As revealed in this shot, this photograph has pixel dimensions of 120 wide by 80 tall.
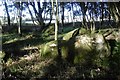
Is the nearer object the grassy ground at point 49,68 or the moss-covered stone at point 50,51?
the grassy ground at point 49,68

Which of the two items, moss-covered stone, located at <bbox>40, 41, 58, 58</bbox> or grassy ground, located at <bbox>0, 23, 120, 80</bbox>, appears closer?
grassy ground, located at <bbox>0, 23, 120, 80</bbox>

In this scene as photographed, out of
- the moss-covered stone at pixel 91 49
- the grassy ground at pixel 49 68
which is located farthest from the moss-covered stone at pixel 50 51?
the moss-covered stone at pixel 91 49

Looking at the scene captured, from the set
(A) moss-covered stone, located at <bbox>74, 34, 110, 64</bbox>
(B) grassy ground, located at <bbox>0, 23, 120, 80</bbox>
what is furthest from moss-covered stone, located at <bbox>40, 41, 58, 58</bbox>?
(A) moss-covered stone, located at <bbox>74, 34, 110, 64</bbox>

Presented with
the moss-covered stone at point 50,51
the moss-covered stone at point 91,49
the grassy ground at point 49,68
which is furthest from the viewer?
the moss-covered stone at point 50,51

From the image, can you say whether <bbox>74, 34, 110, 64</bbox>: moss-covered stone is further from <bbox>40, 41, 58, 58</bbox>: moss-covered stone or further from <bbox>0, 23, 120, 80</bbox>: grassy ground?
<bbox>40, 41, 58, 58</bbox>: moss-covered stone

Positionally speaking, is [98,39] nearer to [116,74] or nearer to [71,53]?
[71,53]

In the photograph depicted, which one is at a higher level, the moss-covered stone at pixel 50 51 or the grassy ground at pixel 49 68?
the moss-covered stone at pixel 50 51

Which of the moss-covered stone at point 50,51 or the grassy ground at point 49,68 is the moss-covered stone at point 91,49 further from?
the moss-covered stone at point 50,51

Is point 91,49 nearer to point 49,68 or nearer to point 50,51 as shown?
point 50,51

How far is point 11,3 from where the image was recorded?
34625mm

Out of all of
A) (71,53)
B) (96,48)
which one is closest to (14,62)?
(71,53)

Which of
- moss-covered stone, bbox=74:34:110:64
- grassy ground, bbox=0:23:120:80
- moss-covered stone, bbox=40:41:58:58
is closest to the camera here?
grassy ground, bbox=0:23:120:80

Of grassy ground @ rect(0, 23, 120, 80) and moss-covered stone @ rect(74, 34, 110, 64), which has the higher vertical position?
moss-covered stone @ rect(74, 34, 110, 64)

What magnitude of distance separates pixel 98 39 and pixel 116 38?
1.34 metres
